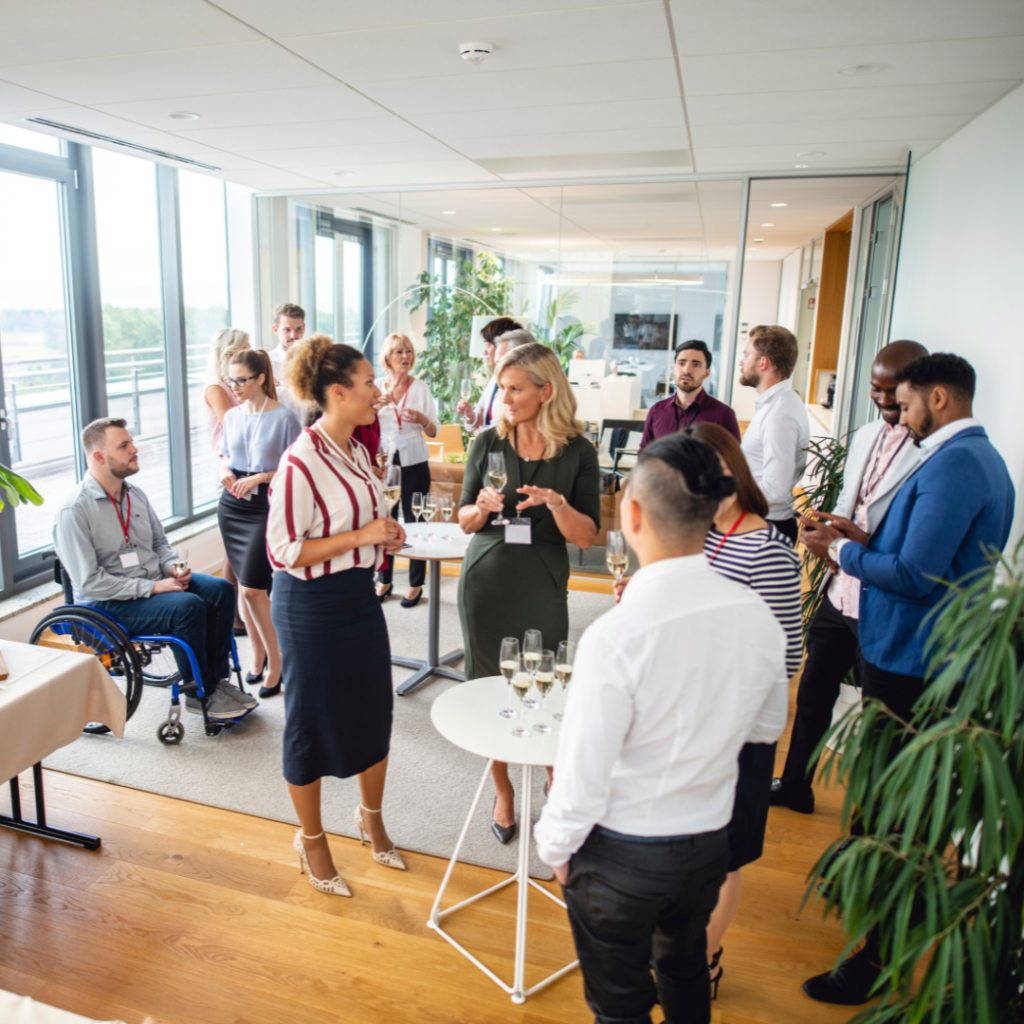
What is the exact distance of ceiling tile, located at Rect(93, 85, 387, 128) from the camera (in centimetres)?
348

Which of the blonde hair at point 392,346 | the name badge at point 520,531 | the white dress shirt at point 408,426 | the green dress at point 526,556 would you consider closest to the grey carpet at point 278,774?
the green dress at point 526,556

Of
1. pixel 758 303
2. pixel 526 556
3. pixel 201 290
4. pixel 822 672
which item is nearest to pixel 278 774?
pixel 526 556

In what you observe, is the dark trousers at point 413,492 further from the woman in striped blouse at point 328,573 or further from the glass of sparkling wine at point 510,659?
the glass of sparkling wine at point 510,659

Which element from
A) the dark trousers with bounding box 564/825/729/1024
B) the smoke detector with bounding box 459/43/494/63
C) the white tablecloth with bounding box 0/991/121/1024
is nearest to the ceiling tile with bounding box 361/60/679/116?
the smoke detector with bounding box 459/43/494/63

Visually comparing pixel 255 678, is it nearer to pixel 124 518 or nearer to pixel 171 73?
pixel 124 518

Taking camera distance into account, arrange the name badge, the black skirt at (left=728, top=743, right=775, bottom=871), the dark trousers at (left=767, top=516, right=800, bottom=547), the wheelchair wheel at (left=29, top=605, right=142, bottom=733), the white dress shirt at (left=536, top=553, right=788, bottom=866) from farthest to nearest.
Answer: the dark trousers at (left=767, top=516, right=800, bottom=547) < the wheelchair wheel at (left=29, top=605, right=142, bottom=733) < the name badge < the black skirt at (left=728, top=743, right=775, bottom=871) < the white dress shirt at (left=536, top=553, right=788, bottom=866)

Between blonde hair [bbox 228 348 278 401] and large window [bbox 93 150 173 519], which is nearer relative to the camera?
blonde hair [bbox 228 348 278 401]

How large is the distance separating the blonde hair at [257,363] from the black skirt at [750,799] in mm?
3003

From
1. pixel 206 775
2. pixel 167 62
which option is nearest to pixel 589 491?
pixel 206 775

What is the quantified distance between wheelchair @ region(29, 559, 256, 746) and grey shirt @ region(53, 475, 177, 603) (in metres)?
0.11

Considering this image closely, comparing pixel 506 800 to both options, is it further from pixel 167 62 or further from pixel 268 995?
pixel 167 62

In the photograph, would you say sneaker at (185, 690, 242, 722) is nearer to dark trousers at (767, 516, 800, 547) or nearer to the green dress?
the green dress

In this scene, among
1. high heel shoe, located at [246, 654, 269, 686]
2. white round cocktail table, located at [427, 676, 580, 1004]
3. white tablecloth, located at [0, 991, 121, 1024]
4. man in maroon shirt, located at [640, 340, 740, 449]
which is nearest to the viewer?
white tablecloth, located at [0, 991, 121, 1024]

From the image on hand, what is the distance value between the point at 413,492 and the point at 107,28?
9.49 ft
